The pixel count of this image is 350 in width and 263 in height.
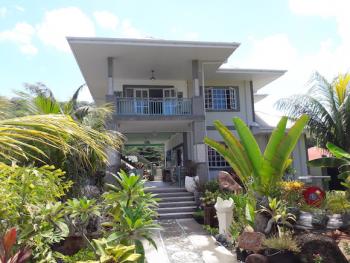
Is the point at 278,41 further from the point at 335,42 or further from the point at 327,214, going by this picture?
the point at 327,214

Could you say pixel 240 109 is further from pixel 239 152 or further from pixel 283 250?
pixel 283 250

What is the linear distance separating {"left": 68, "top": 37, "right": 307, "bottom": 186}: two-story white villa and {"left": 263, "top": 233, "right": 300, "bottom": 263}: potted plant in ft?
27.6

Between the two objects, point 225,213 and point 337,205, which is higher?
point 337,205

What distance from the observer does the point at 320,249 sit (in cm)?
564

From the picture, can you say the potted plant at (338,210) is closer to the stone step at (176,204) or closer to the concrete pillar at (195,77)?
the stone step at (176,204)

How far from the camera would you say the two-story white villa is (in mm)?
13906

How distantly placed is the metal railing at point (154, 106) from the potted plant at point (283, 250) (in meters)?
9.84

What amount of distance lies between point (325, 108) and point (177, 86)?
8.83 metres

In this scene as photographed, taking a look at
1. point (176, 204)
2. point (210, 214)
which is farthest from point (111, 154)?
point (210, 214)

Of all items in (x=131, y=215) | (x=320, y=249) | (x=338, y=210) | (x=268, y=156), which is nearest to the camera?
(x=131, y=215)

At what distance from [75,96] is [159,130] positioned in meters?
7.36

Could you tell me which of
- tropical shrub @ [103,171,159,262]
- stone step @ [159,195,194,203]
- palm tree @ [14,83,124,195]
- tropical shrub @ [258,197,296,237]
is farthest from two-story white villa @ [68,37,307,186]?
tropical shrub @ [103,171,159,262]

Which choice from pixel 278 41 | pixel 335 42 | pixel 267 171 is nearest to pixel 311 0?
pixel 278 41

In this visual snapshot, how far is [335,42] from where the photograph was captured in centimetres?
955
